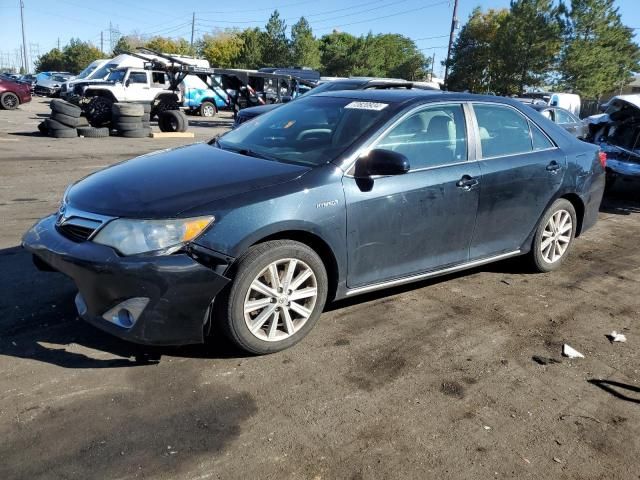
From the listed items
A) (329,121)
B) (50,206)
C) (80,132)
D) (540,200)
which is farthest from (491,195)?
(80,132)

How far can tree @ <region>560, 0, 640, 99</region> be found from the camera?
40.7 m

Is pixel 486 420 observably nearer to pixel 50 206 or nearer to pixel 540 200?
pixel 540 200

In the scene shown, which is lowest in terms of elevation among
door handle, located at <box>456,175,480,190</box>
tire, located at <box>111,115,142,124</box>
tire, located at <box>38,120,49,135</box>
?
tire, located at <box>38,120,49,135</box>

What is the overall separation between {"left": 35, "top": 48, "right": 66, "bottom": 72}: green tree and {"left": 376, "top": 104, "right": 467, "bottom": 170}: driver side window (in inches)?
3742

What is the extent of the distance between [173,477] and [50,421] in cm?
77

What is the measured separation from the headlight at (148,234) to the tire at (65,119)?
12925mm

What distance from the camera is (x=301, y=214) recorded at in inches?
135

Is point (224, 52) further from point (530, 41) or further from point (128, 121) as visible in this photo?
point (128, 121)

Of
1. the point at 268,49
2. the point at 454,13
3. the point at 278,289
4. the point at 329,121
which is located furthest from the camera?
the point at 268,49

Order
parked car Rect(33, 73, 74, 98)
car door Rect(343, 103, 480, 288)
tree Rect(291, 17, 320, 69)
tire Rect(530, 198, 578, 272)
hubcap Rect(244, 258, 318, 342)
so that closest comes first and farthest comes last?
hubcap Rect(244, 258, 318, 342), car door Rect(343, 103, 480, 288), tire Rect(530, 198, 578, 272), parked car Rect(33, 73, 74, 98), tree Rect(291, 17, 320, 69)

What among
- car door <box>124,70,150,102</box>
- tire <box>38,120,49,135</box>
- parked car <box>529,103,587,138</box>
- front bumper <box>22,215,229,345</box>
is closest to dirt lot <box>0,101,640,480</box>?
front bumper <box>22,215,229,345</box>

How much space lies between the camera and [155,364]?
10.9ft

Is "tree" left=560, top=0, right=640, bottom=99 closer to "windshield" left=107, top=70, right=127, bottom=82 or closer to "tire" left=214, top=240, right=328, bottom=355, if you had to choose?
"windshield" left=107, top=70, right=127, bottom=82

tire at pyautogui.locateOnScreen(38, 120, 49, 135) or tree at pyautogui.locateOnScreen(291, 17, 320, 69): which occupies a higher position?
tree at pyautogui.locateOnScreen(291, 17, 320, 69)
